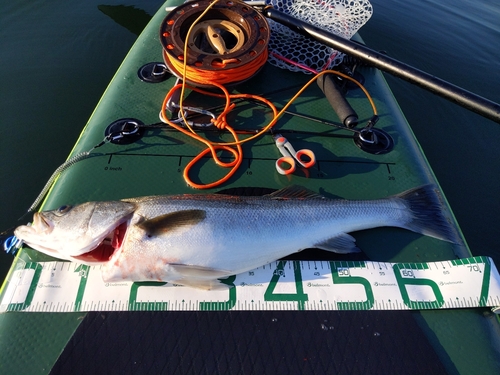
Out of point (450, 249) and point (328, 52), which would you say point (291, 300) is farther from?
point (328, 52)

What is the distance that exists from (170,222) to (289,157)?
3.79ft

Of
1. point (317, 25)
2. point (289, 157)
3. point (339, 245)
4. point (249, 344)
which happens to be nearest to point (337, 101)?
point (289, 157)

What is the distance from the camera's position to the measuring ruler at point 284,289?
2.01 metres

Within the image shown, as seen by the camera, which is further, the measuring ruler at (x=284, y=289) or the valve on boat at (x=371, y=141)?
the valve on boat at (x=371, y=141)

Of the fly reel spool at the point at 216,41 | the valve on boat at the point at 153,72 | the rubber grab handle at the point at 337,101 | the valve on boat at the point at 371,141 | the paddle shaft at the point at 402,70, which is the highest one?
the paddle shaft at the point at 402,70

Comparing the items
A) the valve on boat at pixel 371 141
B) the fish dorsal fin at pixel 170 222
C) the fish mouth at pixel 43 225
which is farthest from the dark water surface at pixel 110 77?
the fish dorsal fin at pixel 170 222

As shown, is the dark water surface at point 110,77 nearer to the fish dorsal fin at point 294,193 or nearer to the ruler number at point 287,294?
the fish dorsal fin at point 294,193

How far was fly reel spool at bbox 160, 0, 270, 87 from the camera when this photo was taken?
280 centimetres

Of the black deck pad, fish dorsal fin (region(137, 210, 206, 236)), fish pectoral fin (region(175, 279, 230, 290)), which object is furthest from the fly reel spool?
the black deck pad

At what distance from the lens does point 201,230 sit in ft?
7.01

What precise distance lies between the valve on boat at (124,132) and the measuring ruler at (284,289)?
3.78ft

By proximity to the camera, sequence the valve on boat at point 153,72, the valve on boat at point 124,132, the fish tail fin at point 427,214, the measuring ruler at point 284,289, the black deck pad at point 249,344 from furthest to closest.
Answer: the valve on boat at point 153,72 < the valve on boat at point 124,132 < the fish tail fin at point 427,214 < the measuring ruler at point 284,289 < the black deck pad at point 249,344

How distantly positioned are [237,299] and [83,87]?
4.70 m

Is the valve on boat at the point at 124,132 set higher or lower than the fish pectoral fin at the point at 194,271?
higher
